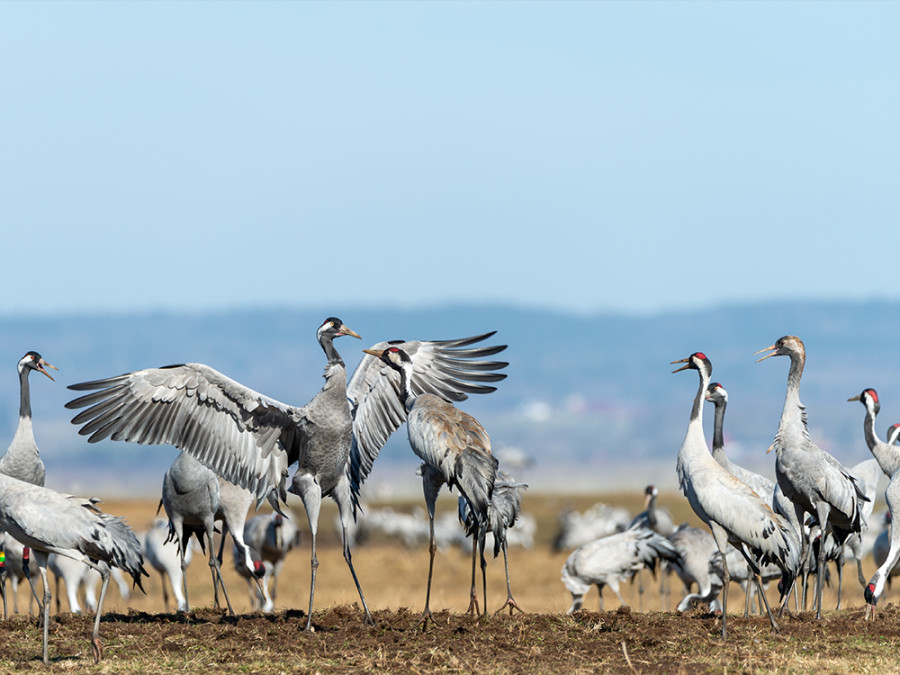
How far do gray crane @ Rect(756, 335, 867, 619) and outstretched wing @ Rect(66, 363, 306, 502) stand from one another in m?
4.10

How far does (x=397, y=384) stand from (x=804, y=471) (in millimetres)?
3617

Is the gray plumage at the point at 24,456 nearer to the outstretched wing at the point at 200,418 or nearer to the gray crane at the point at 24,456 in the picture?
the gray crane at the point at 24,456

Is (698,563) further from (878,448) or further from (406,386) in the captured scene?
(406,386)

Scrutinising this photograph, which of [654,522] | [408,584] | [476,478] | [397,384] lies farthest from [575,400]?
[476,478]

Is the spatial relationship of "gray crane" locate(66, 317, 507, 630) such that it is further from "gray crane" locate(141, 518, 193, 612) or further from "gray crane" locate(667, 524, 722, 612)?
"gray crane" locate(667, 524, 722, 612)

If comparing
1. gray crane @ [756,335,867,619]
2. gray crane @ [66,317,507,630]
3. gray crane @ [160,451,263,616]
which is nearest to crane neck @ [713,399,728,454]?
gray crane @ [756,335,867,619]

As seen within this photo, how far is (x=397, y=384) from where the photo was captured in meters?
11.4

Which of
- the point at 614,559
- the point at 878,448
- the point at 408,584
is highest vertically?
the point at 878,448

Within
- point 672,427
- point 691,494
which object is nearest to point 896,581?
point 691,494

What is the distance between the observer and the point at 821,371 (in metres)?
164

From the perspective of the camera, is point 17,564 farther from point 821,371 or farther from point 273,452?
point 821,371

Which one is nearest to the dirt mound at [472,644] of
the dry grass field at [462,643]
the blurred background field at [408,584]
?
the dry grass field at [462,643]

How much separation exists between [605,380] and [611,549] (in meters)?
163

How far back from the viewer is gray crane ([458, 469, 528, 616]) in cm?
1017
